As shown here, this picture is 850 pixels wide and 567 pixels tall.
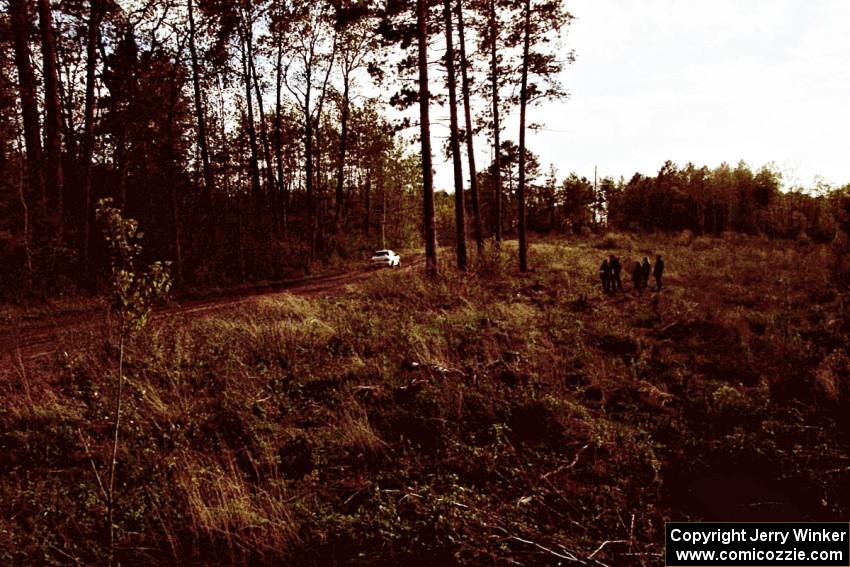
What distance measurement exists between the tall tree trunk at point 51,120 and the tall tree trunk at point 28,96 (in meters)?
0.36

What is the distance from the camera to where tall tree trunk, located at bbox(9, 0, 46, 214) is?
14.3 meters

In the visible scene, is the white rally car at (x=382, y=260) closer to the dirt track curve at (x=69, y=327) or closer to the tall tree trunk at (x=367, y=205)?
the dirt track curve at (x=69, y=327)

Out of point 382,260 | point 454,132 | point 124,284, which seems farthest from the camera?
point 382,260

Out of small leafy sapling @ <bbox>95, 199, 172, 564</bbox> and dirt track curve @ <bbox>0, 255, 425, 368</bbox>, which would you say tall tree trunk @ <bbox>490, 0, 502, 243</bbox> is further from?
small leafy sapling @ <bbox>95, 199, 172, 564</bbox>

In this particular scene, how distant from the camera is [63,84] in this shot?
1961 centimetres

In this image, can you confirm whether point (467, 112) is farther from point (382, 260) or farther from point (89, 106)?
point (89, 106)

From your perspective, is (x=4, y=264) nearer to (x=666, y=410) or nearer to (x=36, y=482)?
(x=36, y=482)

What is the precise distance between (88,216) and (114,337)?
11.6 m

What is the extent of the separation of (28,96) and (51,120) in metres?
0.94

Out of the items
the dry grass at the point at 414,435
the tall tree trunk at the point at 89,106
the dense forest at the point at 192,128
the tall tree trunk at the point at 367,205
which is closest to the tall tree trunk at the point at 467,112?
the dense forest at the point at 192,128

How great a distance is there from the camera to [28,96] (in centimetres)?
1483

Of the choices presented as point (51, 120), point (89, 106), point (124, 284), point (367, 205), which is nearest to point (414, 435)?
point (124, 284)

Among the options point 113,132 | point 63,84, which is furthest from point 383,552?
point 63,84

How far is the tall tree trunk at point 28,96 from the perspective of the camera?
14.3 metres
